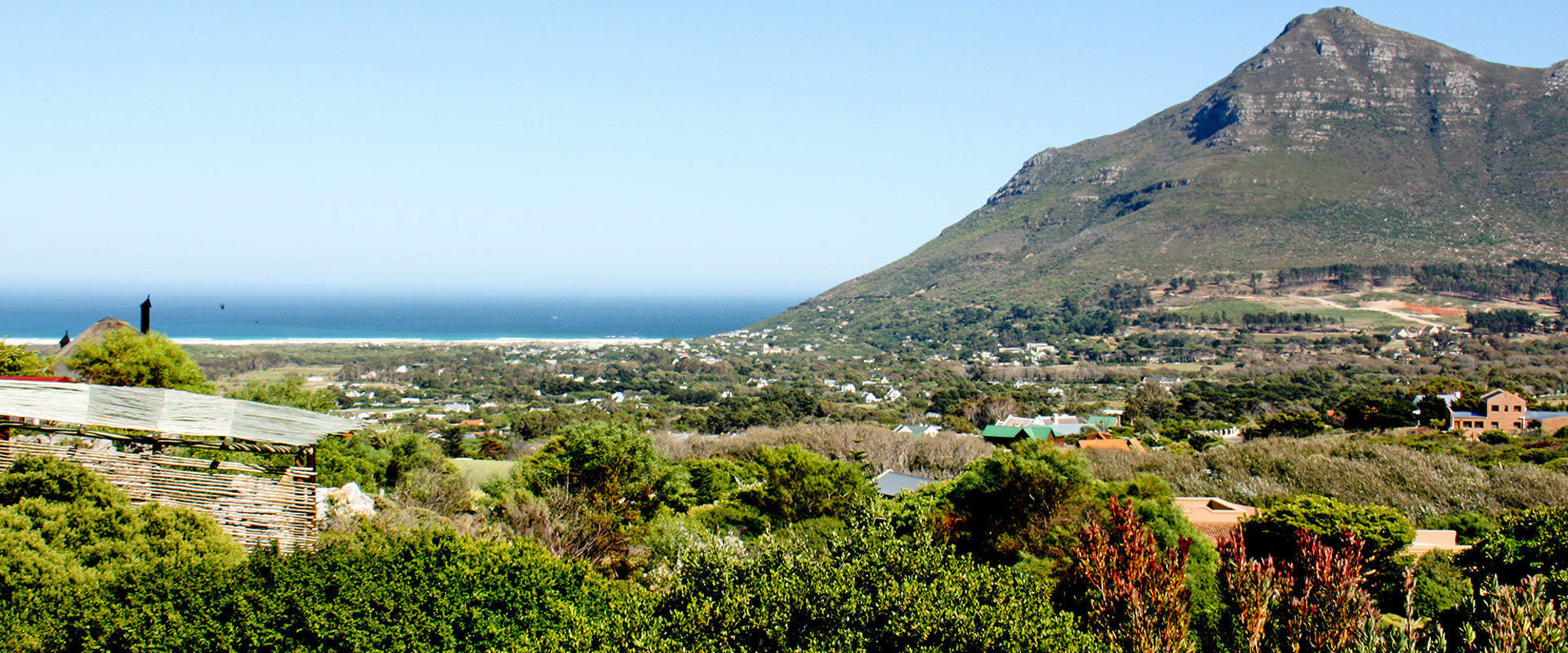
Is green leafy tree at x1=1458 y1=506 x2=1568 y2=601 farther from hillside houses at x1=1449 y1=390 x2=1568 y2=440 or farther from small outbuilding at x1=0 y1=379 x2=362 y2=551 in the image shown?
hillside houses at x1=1449 y1=390 x2=1568 y2=440

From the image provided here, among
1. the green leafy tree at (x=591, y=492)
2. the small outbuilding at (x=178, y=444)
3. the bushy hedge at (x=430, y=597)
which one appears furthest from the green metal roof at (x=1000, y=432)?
the small outbuilding at (x=178, y=444)

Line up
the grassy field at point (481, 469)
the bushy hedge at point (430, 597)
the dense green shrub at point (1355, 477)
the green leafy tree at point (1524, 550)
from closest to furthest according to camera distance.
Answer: the bushy hedge at point (430, 597), the green leafy tree at point (1524, 550), the dense green shrub at point (1355, 477), the grassy field at point (481, 469)

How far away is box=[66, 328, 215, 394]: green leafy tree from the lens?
15.9 meters

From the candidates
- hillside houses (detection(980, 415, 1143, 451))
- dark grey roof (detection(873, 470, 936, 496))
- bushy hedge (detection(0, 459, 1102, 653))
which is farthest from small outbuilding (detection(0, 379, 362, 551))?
hillside houses (detection(980, 415, 1143, 451))

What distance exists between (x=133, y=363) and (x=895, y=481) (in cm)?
1626

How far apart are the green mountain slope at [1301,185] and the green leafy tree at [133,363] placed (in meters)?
65.9

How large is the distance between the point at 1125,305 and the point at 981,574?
66362 millimetres

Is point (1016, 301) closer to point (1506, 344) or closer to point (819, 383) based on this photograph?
point (819, 383)

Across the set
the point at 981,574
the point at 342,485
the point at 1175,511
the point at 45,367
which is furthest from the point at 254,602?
the point at 45,367

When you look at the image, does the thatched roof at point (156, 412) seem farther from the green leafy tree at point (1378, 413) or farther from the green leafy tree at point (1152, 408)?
the green leafy tree at point (1152, 408)

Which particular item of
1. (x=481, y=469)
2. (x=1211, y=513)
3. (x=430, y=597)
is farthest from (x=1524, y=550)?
(x=481, y=469)

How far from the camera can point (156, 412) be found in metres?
8.66

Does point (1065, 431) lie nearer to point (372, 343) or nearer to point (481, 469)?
point (481, 469)

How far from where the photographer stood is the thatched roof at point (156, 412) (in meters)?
8.51
